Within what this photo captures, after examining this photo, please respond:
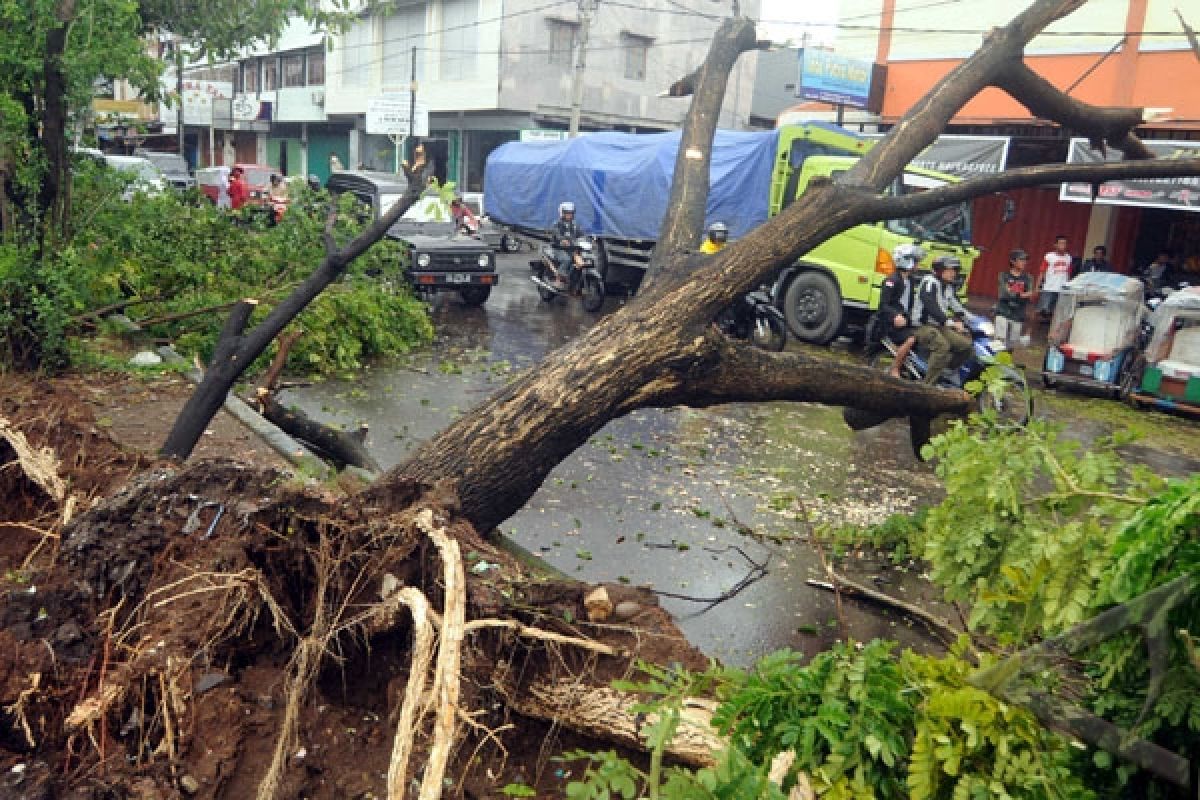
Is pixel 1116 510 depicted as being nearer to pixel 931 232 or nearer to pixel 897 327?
pixel 897 327

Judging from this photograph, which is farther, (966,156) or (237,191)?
(237,191)

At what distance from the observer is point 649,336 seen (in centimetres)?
452

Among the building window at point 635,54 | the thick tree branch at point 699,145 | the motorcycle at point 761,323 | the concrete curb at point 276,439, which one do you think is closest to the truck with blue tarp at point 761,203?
the motorcycle at point 761,323

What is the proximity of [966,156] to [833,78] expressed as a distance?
3650 millimetres

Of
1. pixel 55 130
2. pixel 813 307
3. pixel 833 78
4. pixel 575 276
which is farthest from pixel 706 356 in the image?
pixel 833 78

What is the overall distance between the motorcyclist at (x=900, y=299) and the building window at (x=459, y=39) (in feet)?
77.5

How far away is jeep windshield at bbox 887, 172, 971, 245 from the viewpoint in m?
13.6

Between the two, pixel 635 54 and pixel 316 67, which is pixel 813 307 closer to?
pixel 635 54

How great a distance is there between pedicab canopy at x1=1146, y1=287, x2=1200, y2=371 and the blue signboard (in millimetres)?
9377

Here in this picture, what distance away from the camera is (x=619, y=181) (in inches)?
730

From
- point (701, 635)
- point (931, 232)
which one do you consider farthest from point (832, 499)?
point (931, 232)

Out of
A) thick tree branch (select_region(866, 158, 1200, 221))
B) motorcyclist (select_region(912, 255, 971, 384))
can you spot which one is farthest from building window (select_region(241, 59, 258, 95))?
thick tree branch (select_region(866, 158, 1200, 221))

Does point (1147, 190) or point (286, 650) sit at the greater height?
point (1147, 190)

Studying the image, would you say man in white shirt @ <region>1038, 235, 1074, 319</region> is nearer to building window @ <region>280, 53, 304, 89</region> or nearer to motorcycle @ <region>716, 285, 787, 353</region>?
motorcycle @ <region>716, 285, 787, 353</region>
